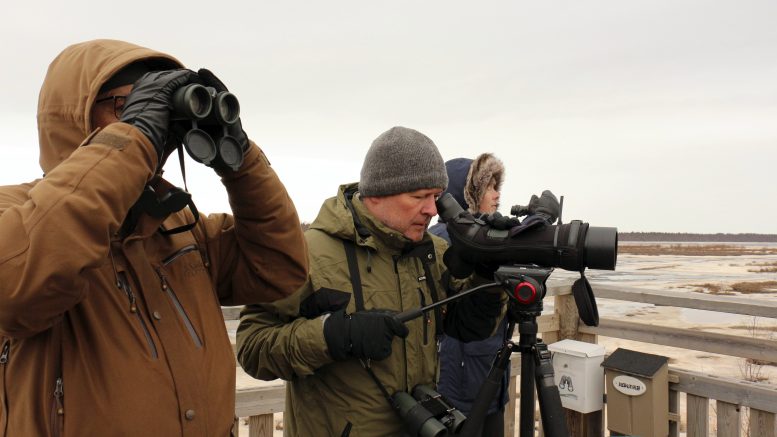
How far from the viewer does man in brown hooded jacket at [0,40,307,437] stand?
102cm

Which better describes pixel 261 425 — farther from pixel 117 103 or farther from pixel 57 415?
pixel 117 103

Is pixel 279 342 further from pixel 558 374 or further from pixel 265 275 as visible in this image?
pixel 558 374

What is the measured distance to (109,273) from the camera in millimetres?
1247

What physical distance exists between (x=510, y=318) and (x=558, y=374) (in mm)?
1783

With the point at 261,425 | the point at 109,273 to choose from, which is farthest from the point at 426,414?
the point at 261,425

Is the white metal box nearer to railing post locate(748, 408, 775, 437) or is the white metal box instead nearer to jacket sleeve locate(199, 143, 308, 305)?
railing post locate(748, 408, 775, 437)

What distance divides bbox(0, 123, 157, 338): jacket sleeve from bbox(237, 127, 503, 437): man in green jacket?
83 centimetres

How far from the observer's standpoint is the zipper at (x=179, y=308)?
1347 millimetres

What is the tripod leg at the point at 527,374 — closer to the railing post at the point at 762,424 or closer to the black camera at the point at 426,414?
the black camera at the point at 426,414

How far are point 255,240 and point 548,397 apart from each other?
1.04 m

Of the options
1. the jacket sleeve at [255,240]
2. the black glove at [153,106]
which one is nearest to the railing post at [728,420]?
the jacket sleeve at [255,240]

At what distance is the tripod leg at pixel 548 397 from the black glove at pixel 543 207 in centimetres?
45

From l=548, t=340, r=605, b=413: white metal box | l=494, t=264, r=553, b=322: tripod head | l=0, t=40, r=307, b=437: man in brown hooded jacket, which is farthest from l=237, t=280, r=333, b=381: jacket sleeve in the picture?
l=548, t=340, r=605, b=413: white metal box

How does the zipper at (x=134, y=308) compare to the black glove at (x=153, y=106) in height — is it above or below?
below
